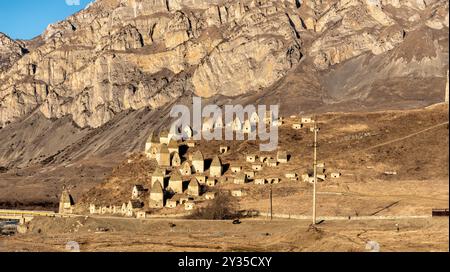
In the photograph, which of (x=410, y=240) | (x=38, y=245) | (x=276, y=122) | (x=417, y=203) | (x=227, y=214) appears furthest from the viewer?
(x=276, y=122)

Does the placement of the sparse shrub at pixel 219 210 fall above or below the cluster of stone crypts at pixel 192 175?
below

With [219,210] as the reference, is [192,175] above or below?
above

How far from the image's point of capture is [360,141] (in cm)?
12212

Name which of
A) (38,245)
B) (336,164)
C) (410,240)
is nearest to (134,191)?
A: (336,164)

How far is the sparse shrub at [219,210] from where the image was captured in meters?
92.6

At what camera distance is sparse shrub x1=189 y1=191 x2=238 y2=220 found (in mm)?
92562

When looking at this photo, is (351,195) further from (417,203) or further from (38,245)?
(38,245)

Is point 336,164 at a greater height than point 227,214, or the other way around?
point 336,164

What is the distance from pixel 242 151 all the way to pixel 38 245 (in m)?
59.5

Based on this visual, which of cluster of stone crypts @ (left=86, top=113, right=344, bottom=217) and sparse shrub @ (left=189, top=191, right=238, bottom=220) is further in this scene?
cluster of stone crypts @ (left=86, top=113, right=344, bottom=217)

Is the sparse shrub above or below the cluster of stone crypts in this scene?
below

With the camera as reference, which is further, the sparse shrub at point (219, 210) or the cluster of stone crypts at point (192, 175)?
the cluster of stone crypts at point (192, 175)

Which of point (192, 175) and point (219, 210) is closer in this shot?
point (219, 210)

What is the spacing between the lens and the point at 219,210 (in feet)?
308
